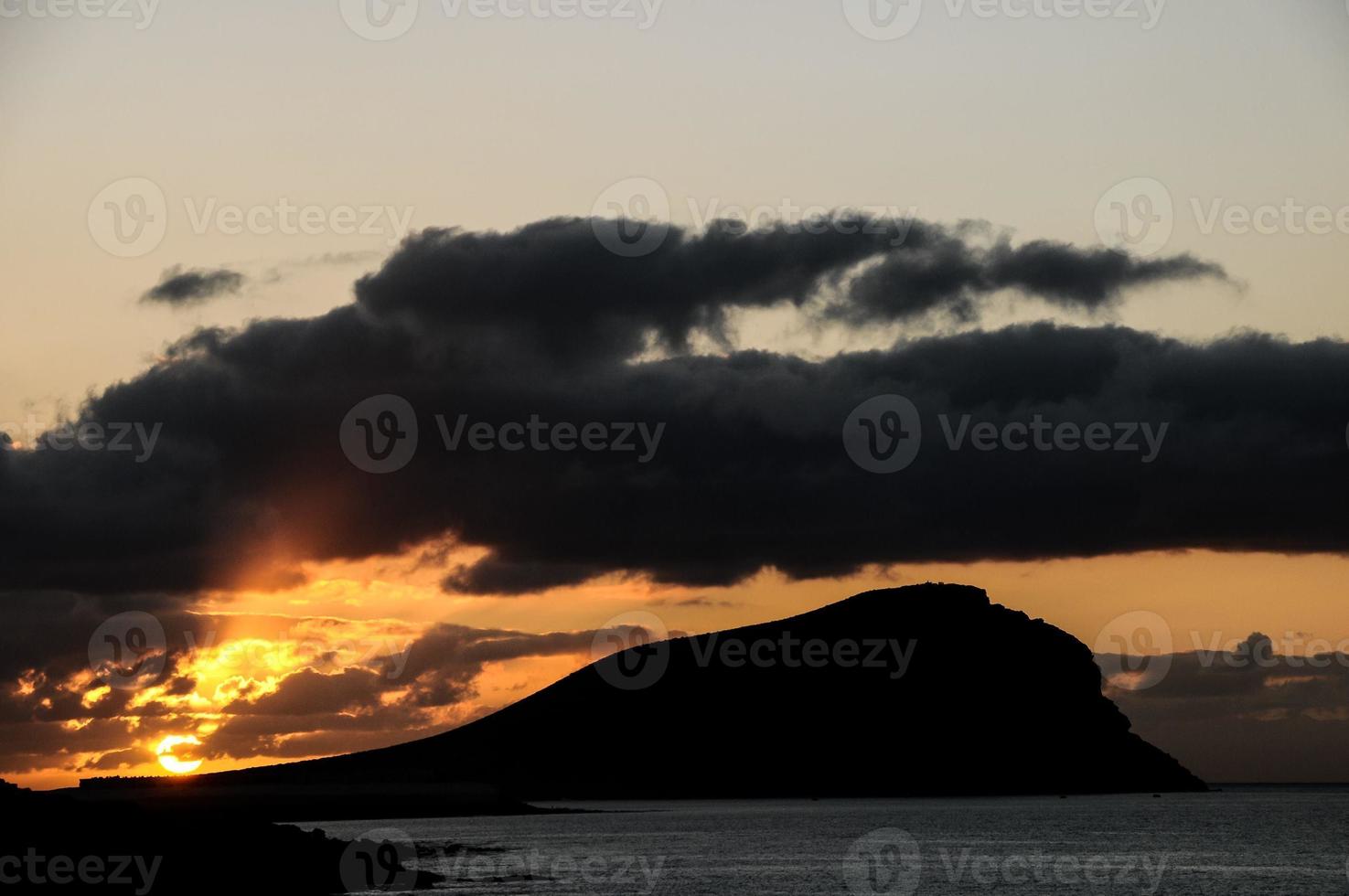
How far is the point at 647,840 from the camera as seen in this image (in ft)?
604

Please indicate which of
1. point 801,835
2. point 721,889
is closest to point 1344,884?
point 721,889

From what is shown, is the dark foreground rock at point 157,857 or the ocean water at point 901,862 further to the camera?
the ocean water at point 901,862

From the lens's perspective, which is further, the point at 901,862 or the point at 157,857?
the point at 901,862

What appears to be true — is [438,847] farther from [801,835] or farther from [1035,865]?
[1035,865]

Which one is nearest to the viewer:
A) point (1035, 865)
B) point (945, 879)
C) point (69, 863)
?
point (69, 863)

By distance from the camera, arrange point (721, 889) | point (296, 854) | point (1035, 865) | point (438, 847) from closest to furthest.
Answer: point (296, 854), point (721, 889), point (1035, 865), point (438, 847)

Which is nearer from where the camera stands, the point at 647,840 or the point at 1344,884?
the point at 1344,884

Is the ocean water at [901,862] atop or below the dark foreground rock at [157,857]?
below

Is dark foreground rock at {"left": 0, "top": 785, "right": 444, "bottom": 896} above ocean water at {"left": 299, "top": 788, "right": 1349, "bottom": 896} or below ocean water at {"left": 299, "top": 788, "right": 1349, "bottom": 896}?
above

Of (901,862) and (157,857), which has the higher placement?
(157,857)

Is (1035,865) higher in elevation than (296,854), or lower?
lower

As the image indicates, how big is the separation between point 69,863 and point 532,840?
110m

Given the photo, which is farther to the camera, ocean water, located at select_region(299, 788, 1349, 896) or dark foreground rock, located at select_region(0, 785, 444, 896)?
ocean water, located at select_region(299, 788, 1349, 896)

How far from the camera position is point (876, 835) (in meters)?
177
